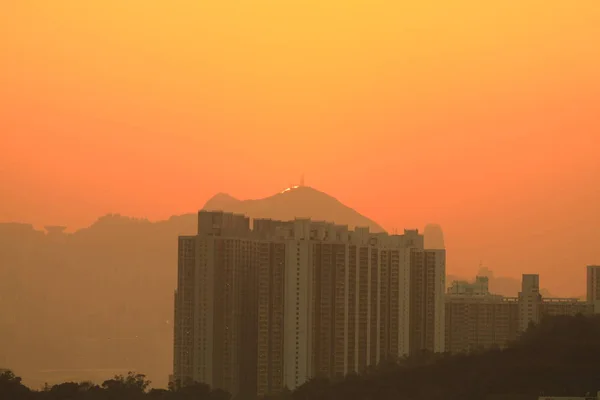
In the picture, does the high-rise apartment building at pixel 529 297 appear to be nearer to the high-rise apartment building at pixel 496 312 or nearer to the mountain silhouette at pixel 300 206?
the high-rise apartment building at pixel 496 312

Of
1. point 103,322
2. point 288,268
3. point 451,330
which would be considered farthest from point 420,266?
point 103,322

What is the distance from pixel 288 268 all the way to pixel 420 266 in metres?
3.19

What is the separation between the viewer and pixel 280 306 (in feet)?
65.4

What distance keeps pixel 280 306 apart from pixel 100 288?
24636mm

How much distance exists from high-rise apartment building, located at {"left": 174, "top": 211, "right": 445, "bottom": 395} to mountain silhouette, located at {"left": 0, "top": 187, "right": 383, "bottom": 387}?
40.4ft

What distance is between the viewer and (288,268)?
66.5 ft

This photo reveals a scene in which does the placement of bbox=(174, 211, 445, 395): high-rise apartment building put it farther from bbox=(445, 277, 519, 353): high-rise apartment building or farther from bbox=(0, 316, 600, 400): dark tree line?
bbox=(445, 277, 519, 353): high-rise apartment building

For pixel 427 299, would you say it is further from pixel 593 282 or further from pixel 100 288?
pixel 100 288

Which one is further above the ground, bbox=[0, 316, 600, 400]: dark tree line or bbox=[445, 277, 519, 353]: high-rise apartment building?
→ bbox=[445, 277, 519, 353]: high-rise apartment building

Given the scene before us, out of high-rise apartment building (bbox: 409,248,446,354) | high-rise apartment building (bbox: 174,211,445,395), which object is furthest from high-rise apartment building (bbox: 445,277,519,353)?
high-rise apartment building (bbox: 174,211,445,395)

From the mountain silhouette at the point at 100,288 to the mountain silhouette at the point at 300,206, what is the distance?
0.03 metres

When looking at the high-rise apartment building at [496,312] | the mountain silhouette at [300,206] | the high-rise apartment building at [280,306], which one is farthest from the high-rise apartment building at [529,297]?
the mountain silhouette at [300,206]

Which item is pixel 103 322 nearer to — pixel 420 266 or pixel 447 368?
pixel 420 266

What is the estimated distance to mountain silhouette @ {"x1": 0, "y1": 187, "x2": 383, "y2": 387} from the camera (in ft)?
121
